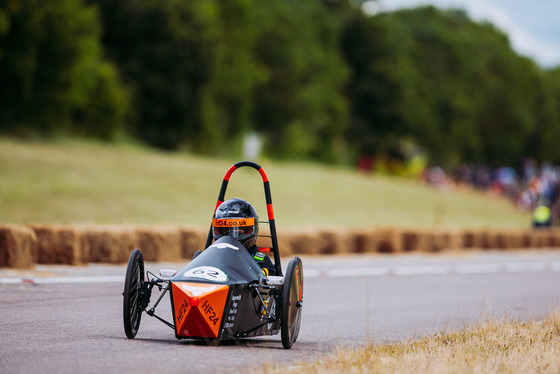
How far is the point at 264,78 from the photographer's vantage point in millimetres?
63125

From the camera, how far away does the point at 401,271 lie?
57.2ft

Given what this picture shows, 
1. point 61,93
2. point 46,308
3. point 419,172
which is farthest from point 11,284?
point 419,172

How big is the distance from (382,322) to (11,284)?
14.2ft

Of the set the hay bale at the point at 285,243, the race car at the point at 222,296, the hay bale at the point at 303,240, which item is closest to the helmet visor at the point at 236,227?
the race car at the point at 222,296

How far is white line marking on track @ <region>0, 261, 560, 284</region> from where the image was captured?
1174cm

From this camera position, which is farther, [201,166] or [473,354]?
[201,166]

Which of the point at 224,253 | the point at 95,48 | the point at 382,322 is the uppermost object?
the point at 95,48

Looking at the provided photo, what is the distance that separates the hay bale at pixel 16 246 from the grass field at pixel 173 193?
8185 millimetres

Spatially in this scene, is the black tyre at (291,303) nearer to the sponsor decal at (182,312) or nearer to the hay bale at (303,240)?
the sponsor decal at (182,312)

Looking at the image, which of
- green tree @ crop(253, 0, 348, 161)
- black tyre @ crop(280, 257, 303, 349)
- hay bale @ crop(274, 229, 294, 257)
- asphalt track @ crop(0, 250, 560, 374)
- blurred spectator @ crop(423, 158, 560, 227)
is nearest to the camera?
asphalt track @ crop(0, 250, 560, 374)

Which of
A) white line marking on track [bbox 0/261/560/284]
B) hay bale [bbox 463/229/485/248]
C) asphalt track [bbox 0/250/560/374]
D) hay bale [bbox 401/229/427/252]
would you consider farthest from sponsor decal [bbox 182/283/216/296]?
hay bale [bbox 463/229/485/248]

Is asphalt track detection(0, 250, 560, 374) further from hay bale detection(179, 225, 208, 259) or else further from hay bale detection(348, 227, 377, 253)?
hay bale detection(348, 227, 377, 253)

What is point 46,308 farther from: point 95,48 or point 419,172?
point 419,172

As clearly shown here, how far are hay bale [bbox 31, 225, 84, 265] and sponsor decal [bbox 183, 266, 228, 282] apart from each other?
6611 mm
